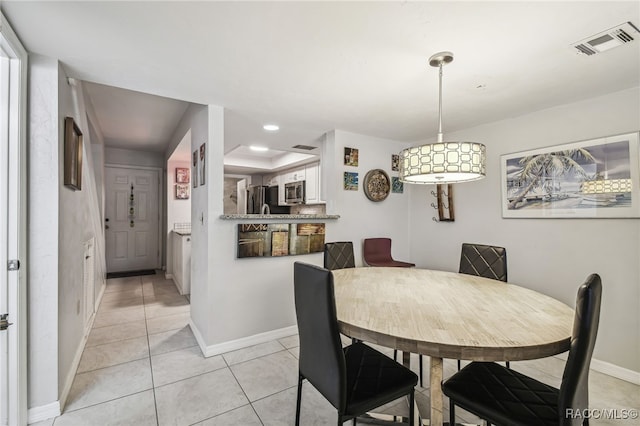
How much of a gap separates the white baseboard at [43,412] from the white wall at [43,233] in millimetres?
20

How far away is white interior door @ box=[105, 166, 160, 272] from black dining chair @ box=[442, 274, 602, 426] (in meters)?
5.94

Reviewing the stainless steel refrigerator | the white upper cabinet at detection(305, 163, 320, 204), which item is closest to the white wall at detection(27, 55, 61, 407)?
the white upper cabinet at detection(305, 163, 320, 204)

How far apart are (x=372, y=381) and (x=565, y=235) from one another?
2283mm

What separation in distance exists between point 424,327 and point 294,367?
4.86ft

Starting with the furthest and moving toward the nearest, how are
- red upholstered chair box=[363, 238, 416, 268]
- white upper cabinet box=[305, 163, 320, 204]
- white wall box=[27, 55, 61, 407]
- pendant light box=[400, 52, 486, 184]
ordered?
white upper cabinet box=[305, 163, 320, 204]
red upholstered chair box=[363, 238, 416, 268]
white wall box=[27, 55, 61, 407]
pendant light box=[400, 52, 486, 184]

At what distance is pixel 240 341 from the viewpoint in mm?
2656

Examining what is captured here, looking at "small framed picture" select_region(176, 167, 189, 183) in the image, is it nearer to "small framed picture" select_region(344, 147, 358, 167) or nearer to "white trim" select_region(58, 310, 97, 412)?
"white trim" select_region(58, 310, 97, 412)

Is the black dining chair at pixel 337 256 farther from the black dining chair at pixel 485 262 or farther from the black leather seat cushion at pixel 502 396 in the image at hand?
the black leather seat cushion at pixel 502 396

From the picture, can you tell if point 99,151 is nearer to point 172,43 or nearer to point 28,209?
point 28,209

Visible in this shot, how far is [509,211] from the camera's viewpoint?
9.48 feet

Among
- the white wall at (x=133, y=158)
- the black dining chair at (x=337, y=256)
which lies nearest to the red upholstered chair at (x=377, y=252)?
the black dining chair at (x=337, y=256)

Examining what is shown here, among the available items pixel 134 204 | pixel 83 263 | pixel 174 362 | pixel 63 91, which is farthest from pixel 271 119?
pixel 134 204

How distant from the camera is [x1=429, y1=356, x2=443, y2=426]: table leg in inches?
50.4

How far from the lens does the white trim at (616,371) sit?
2.15m
